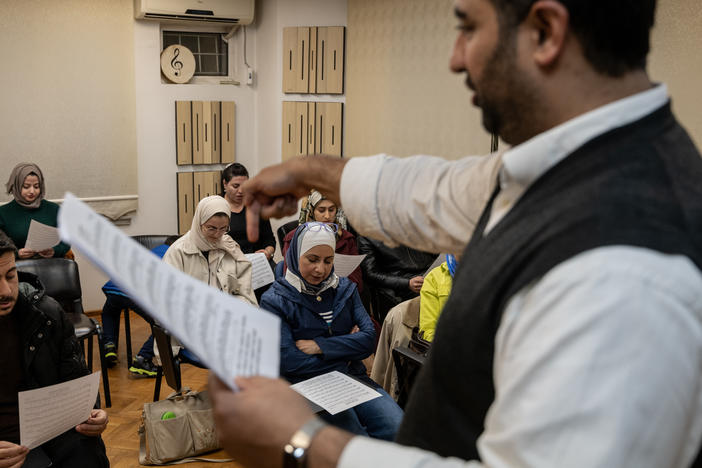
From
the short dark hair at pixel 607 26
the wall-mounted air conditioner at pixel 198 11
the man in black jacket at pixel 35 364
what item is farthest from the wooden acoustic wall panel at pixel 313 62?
the short dark hair at pixel 607 26

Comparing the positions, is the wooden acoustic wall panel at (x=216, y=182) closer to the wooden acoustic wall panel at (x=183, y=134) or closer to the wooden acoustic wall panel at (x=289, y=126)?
the wooden acoustic wall panel at (x=183, y=134)

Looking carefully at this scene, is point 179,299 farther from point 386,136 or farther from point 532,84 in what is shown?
point 386,136

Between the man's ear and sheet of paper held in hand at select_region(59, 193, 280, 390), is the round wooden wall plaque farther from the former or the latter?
the man's ear

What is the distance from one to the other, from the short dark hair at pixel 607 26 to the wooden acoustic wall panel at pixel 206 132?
5982mm

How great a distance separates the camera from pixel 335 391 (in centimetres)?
298

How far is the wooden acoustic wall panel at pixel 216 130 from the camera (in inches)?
257

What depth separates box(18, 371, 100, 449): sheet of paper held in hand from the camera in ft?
7.38

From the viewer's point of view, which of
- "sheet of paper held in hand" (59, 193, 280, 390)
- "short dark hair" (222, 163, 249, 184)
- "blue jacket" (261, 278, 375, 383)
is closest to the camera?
"sheet of paper held in hand" (59, 193, 280, 390)

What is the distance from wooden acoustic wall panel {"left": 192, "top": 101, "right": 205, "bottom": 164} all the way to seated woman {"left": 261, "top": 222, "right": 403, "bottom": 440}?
3.16 meters

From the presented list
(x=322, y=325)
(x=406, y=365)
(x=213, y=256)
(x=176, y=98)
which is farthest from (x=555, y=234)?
(x=176, y=98)

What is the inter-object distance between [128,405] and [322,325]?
1611 millimetres

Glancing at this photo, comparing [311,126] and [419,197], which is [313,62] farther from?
[419,197]

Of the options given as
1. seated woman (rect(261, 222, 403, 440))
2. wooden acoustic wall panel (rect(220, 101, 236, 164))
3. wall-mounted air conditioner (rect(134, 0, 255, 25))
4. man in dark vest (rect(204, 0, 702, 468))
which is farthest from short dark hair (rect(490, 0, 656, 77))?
wooden acoustic wall panel (rect(220, 101, 236, 164))

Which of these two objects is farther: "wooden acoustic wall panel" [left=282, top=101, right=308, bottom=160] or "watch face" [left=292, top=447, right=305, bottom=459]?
"wooden acoustic wall panel" [left=282, top=101, right=308, bottom=160]
